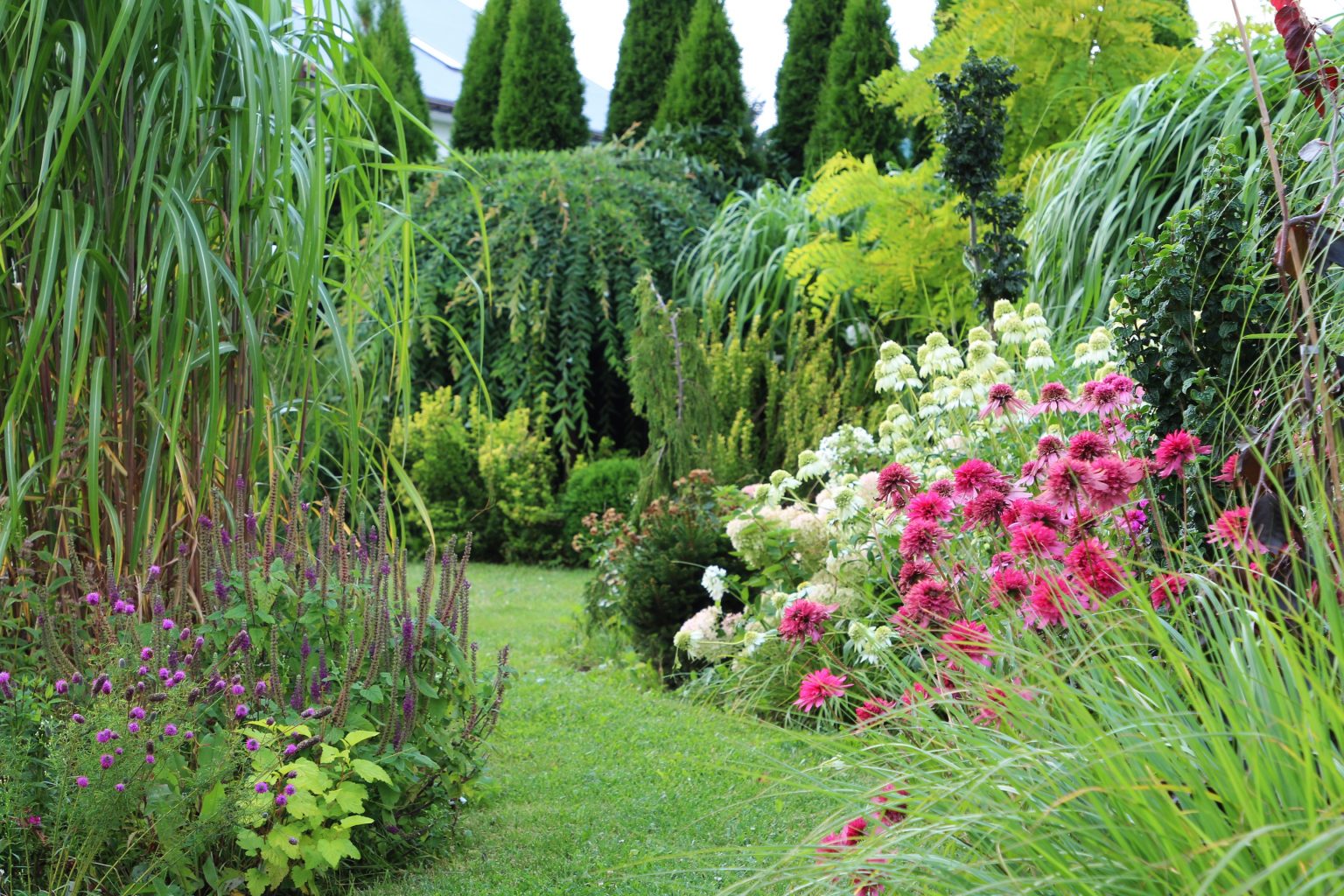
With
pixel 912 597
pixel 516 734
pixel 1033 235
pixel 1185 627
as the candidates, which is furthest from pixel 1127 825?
pixel 1033 235

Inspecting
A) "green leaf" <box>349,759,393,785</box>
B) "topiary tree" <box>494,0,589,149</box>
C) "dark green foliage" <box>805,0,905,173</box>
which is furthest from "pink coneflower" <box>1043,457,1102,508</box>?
"topiary tree" <box>494,0,589,149</box>

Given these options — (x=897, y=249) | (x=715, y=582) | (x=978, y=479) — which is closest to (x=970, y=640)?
(x=978, y=479)

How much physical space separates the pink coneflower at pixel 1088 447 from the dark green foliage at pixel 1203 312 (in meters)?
0.33

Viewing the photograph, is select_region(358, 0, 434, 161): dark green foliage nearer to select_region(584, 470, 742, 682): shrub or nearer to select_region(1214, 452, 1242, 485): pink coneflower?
select_region(584, 470, 742, 682): shrub

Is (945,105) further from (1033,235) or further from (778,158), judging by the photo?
(778,158)

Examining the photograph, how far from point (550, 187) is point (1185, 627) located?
860 cm

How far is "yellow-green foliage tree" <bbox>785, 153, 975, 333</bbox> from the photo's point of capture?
6047 millimetres

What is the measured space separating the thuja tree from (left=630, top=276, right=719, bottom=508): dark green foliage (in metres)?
1.61

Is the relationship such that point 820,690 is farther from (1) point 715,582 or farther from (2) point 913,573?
(1) point 715,582

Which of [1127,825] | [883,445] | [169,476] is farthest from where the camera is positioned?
[883,445]

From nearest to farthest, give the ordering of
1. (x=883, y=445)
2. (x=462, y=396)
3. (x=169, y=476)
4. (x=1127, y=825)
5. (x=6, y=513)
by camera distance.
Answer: (x=1127, y=825), (x=6, y=513), (x=169, y=476), (x=883, y=445), (x=462, y=396)

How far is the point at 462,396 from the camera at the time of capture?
372 inches

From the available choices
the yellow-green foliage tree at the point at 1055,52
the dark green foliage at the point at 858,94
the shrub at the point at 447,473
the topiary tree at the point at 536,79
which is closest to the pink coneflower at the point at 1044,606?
the yellow-green foliage tree at the point at 1055,52

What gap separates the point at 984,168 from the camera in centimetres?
508
